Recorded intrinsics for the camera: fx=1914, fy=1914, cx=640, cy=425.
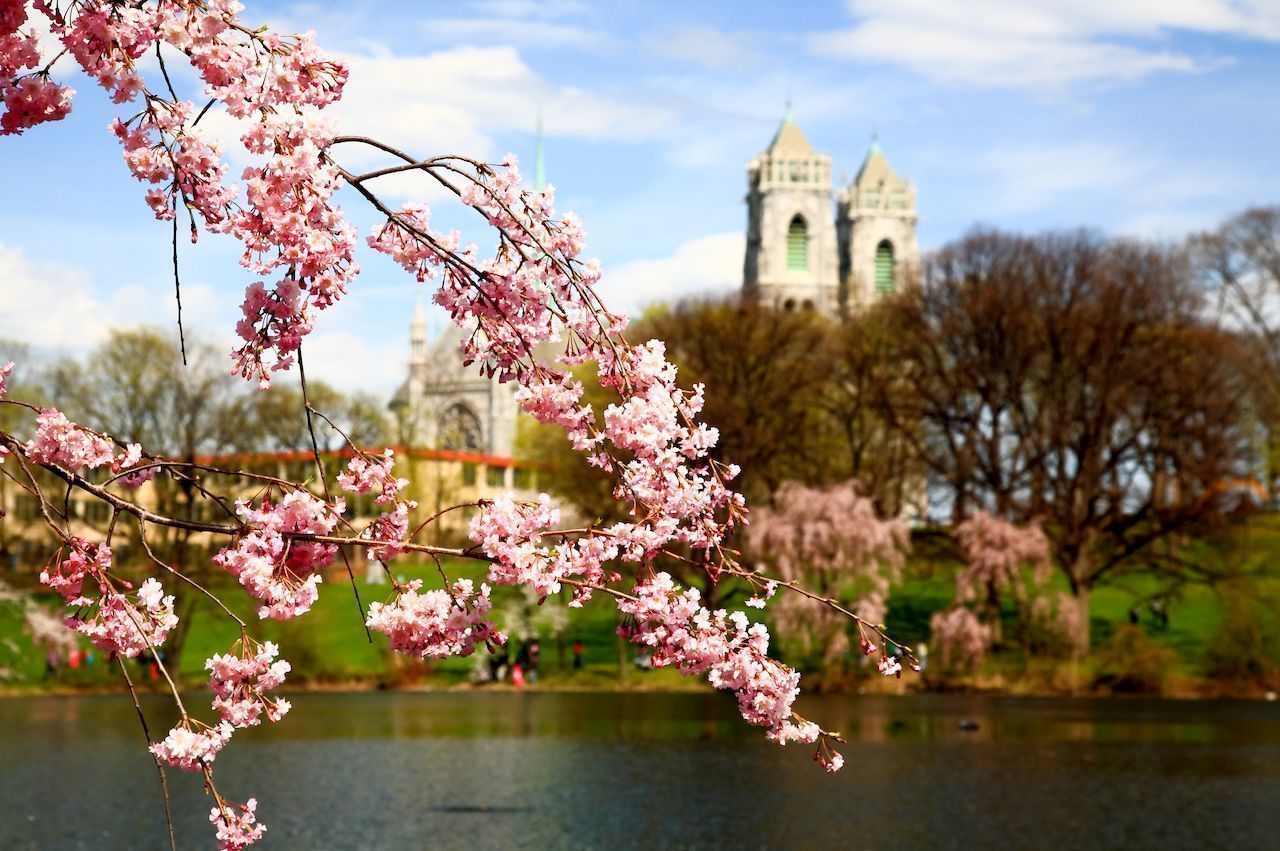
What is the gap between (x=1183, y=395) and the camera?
196 feet

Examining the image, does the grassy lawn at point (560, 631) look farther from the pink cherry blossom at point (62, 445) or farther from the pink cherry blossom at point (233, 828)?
the pink cherry blossom at point (233, 828)

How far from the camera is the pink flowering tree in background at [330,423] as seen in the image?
6.80 meters

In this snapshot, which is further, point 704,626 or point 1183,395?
point 1183,395

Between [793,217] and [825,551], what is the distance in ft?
274

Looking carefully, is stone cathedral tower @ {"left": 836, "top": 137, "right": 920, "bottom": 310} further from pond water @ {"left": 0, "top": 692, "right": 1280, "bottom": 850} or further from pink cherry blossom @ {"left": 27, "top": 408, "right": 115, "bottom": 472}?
pink cherry blossom @ {"left": 27, "top": 408, "right": 115, "bottom": 472}

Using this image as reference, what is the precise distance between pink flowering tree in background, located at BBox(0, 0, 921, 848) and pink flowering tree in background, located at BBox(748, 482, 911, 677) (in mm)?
48070

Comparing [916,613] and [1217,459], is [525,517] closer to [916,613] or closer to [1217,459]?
[1217,459]

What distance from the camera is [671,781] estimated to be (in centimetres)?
3142

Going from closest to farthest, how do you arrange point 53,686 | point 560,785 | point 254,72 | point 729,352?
point 254,72, point 560,785, point 53,686, point 729,352

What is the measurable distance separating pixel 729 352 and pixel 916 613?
1149cm

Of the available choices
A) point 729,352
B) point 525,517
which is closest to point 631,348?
point 525,517

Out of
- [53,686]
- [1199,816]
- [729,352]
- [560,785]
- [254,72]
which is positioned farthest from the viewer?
[729,352]

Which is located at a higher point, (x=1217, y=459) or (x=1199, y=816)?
(x=1217, y=459)

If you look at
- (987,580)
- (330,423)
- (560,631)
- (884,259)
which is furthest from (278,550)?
(884,259)
